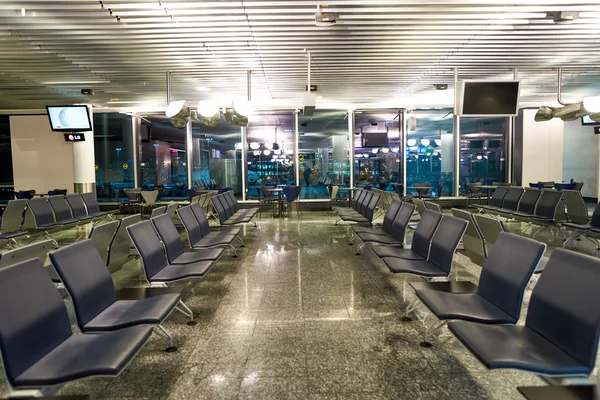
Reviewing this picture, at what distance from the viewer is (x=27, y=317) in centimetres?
182

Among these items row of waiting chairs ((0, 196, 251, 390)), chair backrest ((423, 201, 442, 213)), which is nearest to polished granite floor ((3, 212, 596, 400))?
row of waiting chairs ((0, 196, 251, 390))

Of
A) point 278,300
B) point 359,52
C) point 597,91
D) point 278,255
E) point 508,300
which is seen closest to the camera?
point 508,300

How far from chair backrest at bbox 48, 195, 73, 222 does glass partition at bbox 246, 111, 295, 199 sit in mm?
5979

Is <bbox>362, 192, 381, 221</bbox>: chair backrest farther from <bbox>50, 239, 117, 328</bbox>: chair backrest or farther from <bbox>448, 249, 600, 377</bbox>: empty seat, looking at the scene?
<bbox>50, 239, 117, 328</bbox>: chair backrest

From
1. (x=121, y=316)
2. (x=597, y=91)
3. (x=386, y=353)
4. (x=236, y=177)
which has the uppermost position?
(x=597, y=91)

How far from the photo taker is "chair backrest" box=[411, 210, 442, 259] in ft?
12.4

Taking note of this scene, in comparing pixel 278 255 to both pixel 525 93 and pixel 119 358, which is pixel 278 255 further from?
pixel 525 93

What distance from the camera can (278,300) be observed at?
12.5 feet

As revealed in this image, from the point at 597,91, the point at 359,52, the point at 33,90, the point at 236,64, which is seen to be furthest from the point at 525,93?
the point at 33,90

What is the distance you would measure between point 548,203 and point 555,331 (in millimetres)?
5484

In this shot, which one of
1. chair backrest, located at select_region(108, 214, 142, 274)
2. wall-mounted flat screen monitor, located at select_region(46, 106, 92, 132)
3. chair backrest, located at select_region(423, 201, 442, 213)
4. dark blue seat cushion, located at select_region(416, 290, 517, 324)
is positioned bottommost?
dark blue seat cushion, located at select_region(416, 290, 517, 324)

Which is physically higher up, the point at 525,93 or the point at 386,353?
the point at 525,93

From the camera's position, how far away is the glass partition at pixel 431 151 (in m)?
12.6

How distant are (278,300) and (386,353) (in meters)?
1.43
